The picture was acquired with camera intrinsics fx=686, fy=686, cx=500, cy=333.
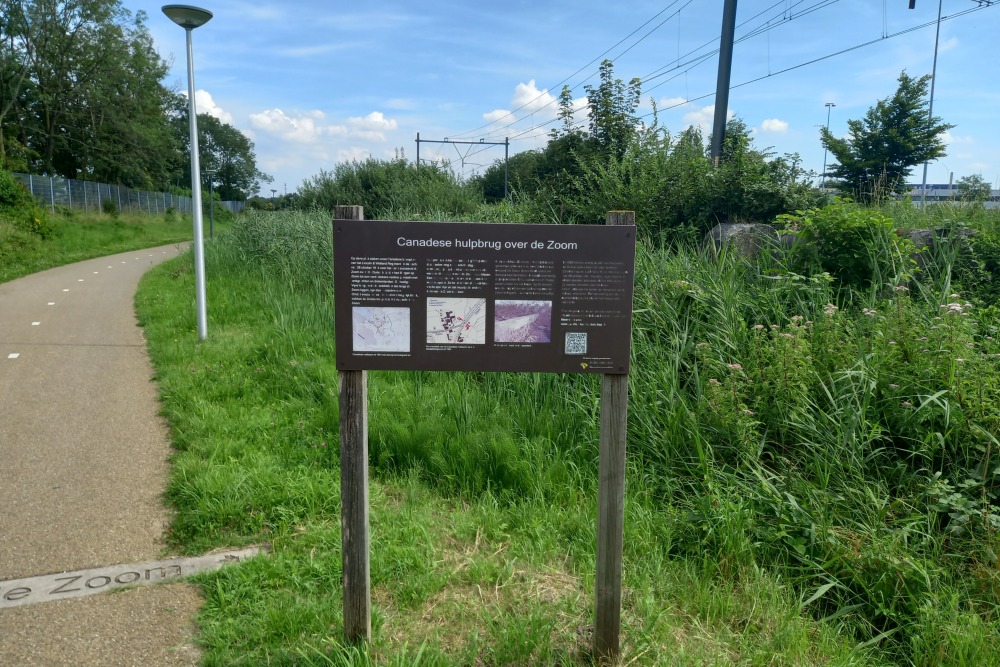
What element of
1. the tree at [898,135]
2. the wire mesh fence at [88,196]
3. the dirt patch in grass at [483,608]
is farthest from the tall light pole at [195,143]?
the tree at [898,135]

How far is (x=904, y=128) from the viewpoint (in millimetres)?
32531

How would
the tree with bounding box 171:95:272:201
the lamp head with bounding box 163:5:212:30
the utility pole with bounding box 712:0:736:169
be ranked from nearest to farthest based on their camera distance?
the lamp head with bounding box 163:5:212:30 → the utility pole with bounding box 712:0:736:169 → the tree with bounding box 171:95:272:201

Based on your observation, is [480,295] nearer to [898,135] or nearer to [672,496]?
[672,496]

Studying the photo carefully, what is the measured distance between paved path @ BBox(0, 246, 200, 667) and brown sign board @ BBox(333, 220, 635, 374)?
1614mm

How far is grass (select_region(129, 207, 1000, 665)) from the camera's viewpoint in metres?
3.00

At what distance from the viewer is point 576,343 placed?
8.98ft

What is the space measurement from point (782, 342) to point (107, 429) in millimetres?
5188

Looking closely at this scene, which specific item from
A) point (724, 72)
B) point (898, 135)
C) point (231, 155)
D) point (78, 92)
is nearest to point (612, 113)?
point (724, 72)

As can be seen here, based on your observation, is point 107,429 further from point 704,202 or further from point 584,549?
point 704,202

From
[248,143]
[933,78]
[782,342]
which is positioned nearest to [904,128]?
[933,78]

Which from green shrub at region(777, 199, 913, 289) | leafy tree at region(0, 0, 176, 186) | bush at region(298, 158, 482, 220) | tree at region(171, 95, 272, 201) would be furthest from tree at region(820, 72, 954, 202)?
tree at region(171, 95, 272, 201)

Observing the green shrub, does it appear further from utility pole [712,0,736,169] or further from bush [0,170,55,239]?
bush [0,170,55,239]

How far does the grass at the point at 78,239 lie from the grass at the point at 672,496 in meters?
14.3

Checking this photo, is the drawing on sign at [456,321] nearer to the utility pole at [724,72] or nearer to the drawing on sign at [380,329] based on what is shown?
the drawing on sign at [380,329]
